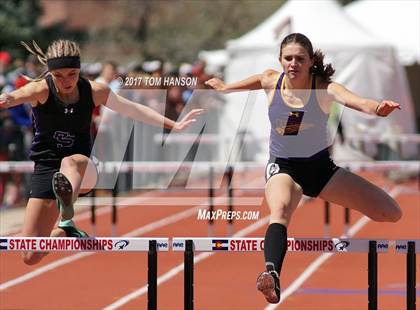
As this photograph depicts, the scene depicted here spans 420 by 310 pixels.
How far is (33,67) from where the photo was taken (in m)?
16.5

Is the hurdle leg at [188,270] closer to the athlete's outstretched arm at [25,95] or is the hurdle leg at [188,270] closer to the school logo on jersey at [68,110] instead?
the school logo on jersey at [68,110]

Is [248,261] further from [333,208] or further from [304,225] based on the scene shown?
[333,208]

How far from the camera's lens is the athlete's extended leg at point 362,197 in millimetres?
7699

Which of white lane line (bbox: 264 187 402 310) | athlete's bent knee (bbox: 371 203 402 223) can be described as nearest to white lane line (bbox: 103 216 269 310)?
white lane line (bbox: 264 187 402 310)

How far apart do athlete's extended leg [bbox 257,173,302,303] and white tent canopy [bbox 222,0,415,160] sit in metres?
15.5

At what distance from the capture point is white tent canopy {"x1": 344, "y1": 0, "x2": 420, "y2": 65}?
2627cm

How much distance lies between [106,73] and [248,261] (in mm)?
2777

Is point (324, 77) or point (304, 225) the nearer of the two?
point (324, 77)

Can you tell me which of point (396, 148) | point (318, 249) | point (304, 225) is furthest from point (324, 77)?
point (396, 148)

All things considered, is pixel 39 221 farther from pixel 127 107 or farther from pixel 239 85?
pixel 239 85

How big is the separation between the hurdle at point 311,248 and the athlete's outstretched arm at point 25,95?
4.48 ft

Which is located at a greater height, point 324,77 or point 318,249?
point 324,77

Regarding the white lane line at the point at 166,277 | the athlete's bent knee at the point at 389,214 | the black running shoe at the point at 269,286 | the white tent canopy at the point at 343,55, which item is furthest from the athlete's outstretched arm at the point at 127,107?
the white tent canopy at the point at 343,55

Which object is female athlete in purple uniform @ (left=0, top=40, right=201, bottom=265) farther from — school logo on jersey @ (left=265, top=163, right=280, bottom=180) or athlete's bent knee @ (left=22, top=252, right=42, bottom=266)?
school logo on jersey @ (left=265, top=163, right=280, bottom=180)
